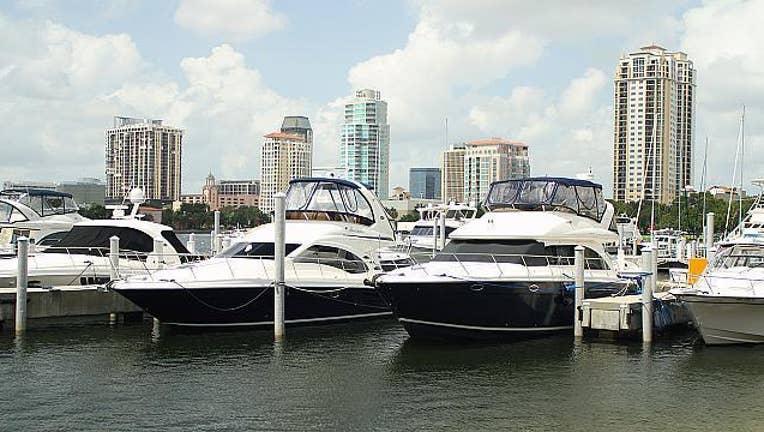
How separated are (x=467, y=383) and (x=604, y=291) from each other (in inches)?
301

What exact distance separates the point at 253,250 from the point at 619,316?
10.2 m

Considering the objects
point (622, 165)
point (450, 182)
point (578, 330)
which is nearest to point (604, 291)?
point (578, 330)

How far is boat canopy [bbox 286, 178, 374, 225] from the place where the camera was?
90.8ft

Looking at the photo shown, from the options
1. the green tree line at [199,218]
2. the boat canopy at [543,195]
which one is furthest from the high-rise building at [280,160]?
the boat canopy at [543,195]

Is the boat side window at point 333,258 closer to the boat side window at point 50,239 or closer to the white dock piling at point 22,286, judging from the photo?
the white dock piling at point 22,286

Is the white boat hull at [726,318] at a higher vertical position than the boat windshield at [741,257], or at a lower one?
lower

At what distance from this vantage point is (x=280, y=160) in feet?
401

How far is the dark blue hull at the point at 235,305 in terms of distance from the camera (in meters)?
23.1

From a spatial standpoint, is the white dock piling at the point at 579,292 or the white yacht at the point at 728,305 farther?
the white dock piling at the point at 579,292

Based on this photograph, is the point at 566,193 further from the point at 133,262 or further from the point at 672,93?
the point at 672,93

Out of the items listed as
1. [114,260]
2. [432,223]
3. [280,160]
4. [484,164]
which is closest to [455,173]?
[484,164]

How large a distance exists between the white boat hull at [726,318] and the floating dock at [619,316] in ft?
4.69

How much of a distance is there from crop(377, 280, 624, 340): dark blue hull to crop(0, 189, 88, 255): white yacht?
1613cm

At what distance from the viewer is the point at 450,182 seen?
9862cm
